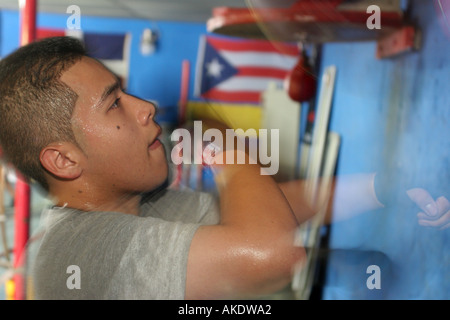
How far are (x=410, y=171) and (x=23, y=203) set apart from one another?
535 mm

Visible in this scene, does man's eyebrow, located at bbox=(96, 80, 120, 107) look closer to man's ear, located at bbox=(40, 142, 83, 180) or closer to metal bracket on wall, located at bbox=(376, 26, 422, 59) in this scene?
man's ear, located at bbox=(40, 142, 83, 180)

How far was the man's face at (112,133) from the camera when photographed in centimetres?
35

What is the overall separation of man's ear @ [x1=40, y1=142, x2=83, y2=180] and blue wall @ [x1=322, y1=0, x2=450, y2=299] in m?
0.34

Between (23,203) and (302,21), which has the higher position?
(302,21)

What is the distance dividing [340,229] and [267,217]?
1.54 ft

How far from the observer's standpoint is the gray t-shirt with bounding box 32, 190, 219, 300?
37 cm

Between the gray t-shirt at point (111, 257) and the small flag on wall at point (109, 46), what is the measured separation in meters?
0.16

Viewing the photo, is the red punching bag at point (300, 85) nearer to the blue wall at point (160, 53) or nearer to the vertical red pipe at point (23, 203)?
the blue wall at point (160, 53)

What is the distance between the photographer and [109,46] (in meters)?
0.70

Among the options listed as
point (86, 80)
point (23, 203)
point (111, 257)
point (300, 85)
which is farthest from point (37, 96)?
point (300, 85)

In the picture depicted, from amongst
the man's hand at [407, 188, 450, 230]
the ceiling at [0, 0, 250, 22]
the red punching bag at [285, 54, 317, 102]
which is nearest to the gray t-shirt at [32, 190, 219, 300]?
the man's hand at [407, 188, 450, 230]

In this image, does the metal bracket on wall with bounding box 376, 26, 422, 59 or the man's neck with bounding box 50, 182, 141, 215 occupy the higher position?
the metal bracket on wall with bounding box 376, 26, 422, 59

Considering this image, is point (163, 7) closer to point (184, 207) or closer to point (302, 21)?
point (302, 21)

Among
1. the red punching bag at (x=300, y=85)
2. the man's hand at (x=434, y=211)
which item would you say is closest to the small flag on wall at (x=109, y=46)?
the man's hand at (x=434, y=211)
